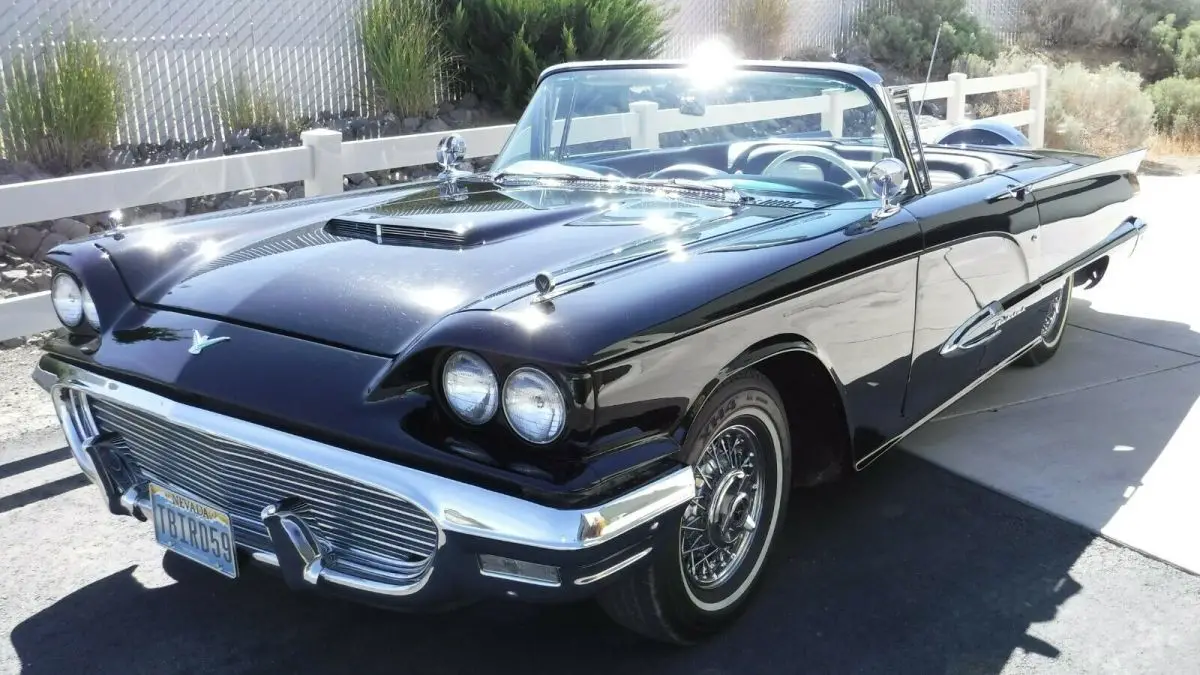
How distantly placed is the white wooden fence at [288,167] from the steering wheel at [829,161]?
11 centimetres

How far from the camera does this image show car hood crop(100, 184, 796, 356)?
2701 mm

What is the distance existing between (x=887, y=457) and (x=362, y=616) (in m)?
2.07

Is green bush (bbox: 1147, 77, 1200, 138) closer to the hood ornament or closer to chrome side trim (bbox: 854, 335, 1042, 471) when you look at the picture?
chrome side trim (bbox: 854, 335, 1042, 471)

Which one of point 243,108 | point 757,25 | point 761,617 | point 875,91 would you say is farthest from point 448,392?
point 757,25

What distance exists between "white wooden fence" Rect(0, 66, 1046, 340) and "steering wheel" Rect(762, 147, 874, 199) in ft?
0.35

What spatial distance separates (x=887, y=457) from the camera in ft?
13.8

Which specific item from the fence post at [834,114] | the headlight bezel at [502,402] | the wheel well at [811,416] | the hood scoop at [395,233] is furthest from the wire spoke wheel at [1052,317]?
the headlight bezel at [502,402]

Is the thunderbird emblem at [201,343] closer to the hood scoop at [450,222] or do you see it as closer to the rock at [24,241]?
the hood scoop at [450,222]

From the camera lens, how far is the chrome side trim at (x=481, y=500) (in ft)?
7.44

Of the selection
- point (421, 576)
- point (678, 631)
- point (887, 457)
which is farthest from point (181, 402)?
point (887, 457)

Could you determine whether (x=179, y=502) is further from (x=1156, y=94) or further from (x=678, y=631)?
(x=1156, y=94)

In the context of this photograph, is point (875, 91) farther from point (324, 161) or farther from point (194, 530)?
point (324, 161)

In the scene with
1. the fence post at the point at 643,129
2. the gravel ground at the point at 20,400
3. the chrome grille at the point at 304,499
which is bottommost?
the gravel ground at the point at 20,400

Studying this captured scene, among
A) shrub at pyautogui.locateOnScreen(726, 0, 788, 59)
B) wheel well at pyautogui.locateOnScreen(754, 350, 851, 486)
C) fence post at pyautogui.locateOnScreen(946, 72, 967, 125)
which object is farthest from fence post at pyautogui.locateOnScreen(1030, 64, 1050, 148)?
wheel well at pyautogui.locateOnScreen(754, 350, 851, 486)
